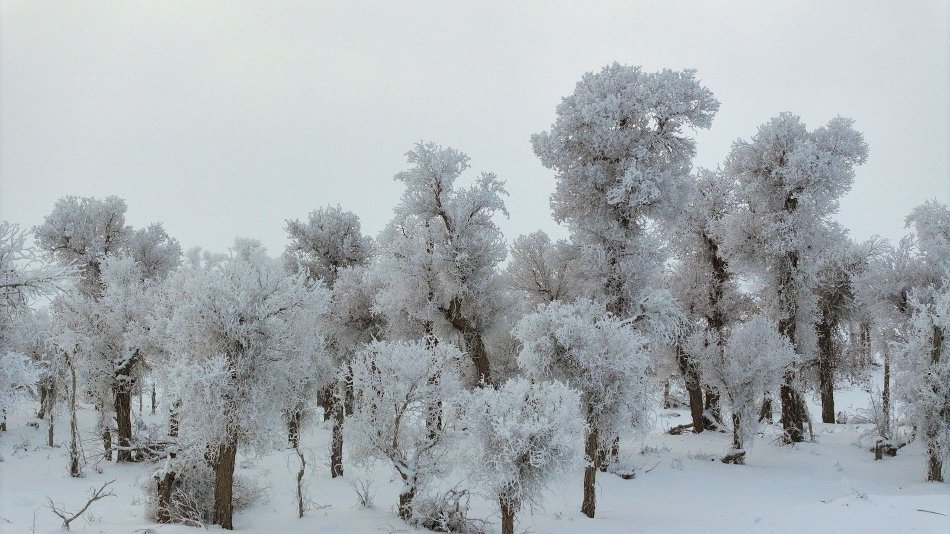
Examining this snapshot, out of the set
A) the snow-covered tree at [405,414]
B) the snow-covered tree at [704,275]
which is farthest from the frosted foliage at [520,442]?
the snow-covered tree at [704,275]

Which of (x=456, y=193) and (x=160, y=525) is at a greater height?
(x=456, y=193)

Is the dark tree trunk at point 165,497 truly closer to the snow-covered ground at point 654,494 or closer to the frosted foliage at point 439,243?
the snow-covered ground at point 654,494

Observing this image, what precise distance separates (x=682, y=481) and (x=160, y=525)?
15.6m

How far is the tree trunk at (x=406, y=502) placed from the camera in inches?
580

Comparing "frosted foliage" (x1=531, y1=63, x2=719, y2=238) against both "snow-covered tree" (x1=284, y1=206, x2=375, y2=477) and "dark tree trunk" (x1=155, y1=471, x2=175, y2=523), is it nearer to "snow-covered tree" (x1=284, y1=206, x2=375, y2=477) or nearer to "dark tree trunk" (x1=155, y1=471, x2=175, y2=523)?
"snow-covered tree" (x1=284, y1=206, x2=375, y2=477)

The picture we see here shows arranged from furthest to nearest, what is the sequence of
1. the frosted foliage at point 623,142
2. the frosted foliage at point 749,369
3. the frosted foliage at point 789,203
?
the frosted foliage at point 789,203 → the frosted foliage at point 749,369 → the frosted foliage at point 623,142

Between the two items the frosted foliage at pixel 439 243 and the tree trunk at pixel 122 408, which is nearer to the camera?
the frosted foliage at pixel 439 243

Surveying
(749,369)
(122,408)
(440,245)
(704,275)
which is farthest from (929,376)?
(122,408)

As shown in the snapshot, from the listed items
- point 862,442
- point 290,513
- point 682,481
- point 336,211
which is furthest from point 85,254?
point 862,442

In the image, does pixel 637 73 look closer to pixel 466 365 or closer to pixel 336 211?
pixel 466 365

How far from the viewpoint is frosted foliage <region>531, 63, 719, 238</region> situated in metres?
19.5

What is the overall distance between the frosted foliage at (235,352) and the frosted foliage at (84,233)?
14.1m

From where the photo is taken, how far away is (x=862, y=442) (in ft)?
77.7

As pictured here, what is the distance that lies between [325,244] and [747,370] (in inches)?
696
